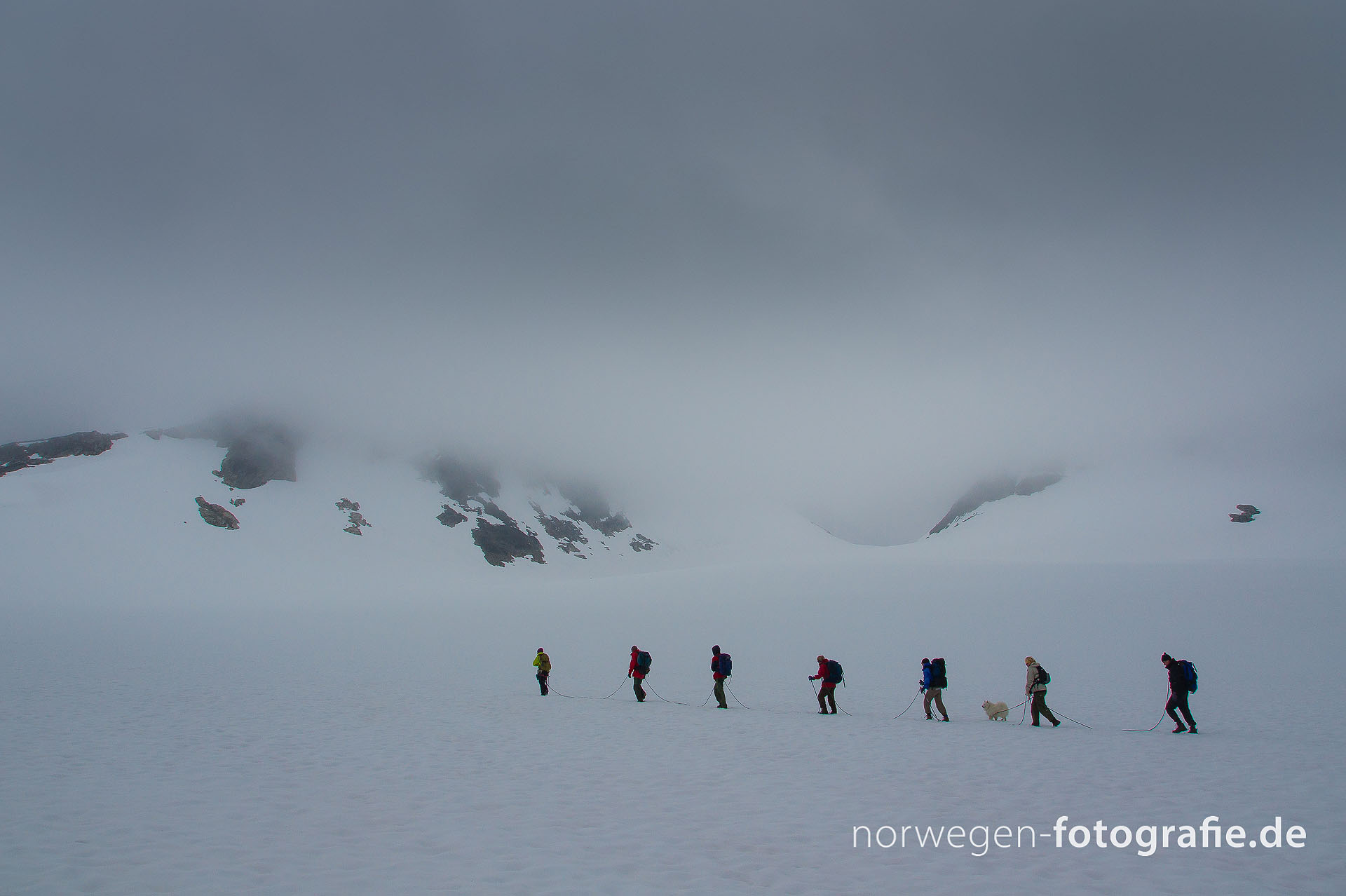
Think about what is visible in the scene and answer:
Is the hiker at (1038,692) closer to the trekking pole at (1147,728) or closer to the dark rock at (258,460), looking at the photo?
the trekking pole at (1147,728)

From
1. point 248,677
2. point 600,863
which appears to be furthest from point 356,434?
point 600,863

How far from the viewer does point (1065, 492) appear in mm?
83062

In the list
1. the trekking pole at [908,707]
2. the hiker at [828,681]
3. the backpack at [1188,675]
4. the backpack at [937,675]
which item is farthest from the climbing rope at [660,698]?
the backpack at [1188,675]

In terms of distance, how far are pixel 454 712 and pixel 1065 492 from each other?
291ft

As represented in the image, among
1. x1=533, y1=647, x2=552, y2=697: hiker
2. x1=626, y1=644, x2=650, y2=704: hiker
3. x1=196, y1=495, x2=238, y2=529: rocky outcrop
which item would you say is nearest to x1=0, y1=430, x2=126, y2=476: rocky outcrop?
x1=196, y1=495, x2=238, y2=529: rocky outcrop

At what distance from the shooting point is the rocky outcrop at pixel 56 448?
86.2 metres

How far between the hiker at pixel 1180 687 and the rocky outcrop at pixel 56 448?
117m

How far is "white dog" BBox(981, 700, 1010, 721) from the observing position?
14.9 meters

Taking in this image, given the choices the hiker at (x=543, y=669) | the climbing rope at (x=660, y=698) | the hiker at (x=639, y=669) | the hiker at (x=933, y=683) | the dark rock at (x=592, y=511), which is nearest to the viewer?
the hiker at (x=933, y=683)

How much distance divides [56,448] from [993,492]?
149 m

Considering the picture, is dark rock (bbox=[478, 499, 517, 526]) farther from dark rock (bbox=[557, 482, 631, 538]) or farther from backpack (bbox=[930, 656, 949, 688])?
backpack (bbox=[930, 656, 949, 688])

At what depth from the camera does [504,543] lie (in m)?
96.7

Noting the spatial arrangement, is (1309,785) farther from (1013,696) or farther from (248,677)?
(248,677)

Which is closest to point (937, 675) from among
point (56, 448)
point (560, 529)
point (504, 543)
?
point (504, 543)
